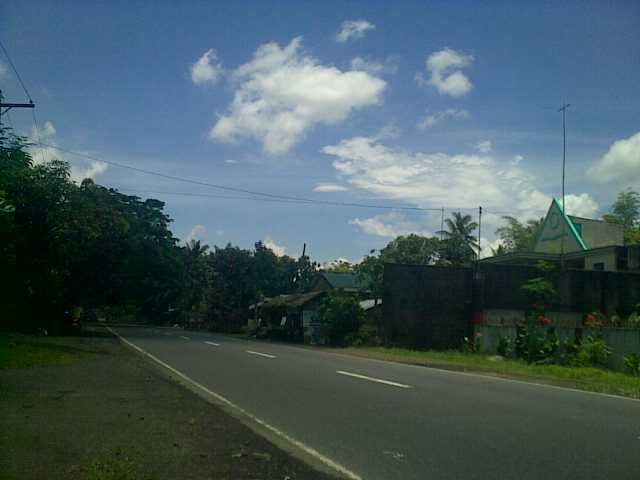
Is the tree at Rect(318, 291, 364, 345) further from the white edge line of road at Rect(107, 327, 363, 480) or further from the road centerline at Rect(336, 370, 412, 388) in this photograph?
the white edge line of road at Rect(107, 327, 363, 480)

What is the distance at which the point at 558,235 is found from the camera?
42312 millimetres

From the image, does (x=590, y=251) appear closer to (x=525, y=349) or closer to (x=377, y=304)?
(x=377, y=304)

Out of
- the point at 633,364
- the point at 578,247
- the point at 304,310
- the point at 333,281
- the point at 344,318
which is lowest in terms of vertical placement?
the point at 633,364

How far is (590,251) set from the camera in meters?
36.0

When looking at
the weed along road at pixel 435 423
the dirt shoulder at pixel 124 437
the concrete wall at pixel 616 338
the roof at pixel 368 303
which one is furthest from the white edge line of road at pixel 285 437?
the roof at pixel 368 303

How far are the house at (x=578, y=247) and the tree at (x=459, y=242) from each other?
5748 millimetres

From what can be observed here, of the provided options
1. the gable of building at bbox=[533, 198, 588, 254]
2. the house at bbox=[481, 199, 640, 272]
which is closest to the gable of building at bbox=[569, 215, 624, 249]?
the house at bbox=[481, 199, 640, 272]

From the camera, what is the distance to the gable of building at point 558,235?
4050cm

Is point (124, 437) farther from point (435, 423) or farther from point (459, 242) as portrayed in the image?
point (459, 242)

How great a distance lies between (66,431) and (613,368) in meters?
18.4

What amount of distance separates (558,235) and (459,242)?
8.80m

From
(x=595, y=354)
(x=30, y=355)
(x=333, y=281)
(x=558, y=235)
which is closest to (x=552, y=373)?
(x=595, y=354)

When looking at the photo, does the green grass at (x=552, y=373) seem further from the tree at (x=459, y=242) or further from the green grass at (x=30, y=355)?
the tree at (x=459, y=242)

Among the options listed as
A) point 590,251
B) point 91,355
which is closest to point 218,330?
point 590,251
